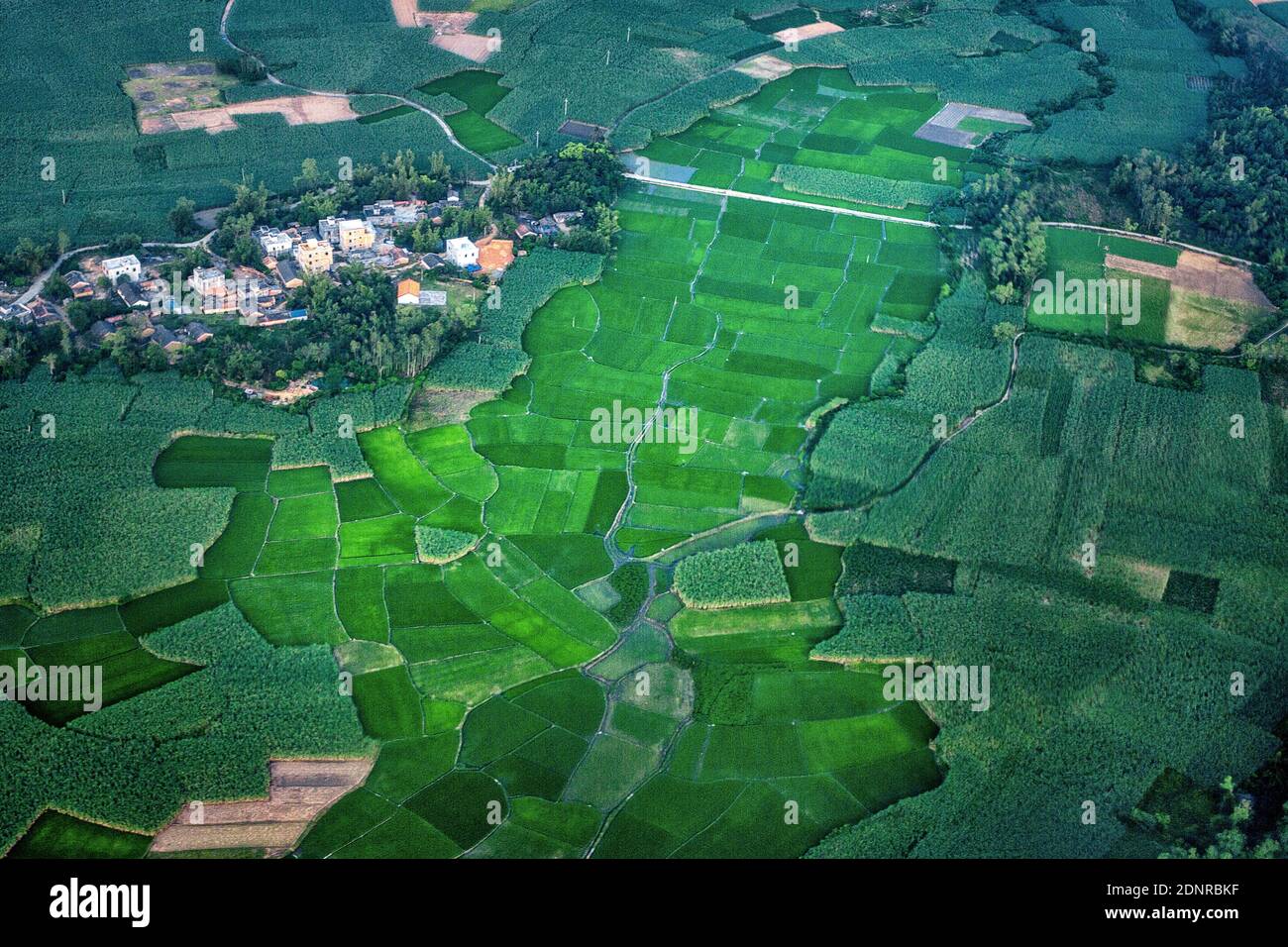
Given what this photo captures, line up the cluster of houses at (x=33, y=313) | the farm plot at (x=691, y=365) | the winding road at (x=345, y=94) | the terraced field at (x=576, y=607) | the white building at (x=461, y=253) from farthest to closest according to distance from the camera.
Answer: the winding road at (x=345, y=94) < the white building at (x=461, y=253) < the cluster of houses at (x=33, y=313) < the farm plot at (x=691, y=365) < the terraced field at (x=576, y=607)

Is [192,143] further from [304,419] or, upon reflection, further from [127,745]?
[127,745]

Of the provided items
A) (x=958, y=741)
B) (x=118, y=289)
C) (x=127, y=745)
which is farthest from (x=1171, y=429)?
(x=118, y=289)

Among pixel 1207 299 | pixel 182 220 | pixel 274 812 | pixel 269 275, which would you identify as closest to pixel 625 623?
pixel 274 812

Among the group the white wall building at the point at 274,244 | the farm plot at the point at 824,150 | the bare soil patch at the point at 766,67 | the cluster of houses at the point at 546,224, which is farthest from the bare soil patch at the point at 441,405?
the bare soil patch at the point at 766,67

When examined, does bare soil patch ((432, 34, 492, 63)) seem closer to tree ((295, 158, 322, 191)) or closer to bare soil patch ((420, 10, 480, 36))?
bare soil patch ((420, 10, 480, 36))

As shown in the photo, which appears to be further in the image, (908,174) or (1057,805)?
(908,174)

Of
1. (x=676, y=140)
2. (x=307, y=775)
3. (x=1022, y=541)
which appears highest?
(x=676, y=140)

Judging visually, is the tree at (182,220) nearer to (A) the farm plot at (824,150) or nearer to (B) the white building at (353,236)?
(B) the white building at (353,236)
